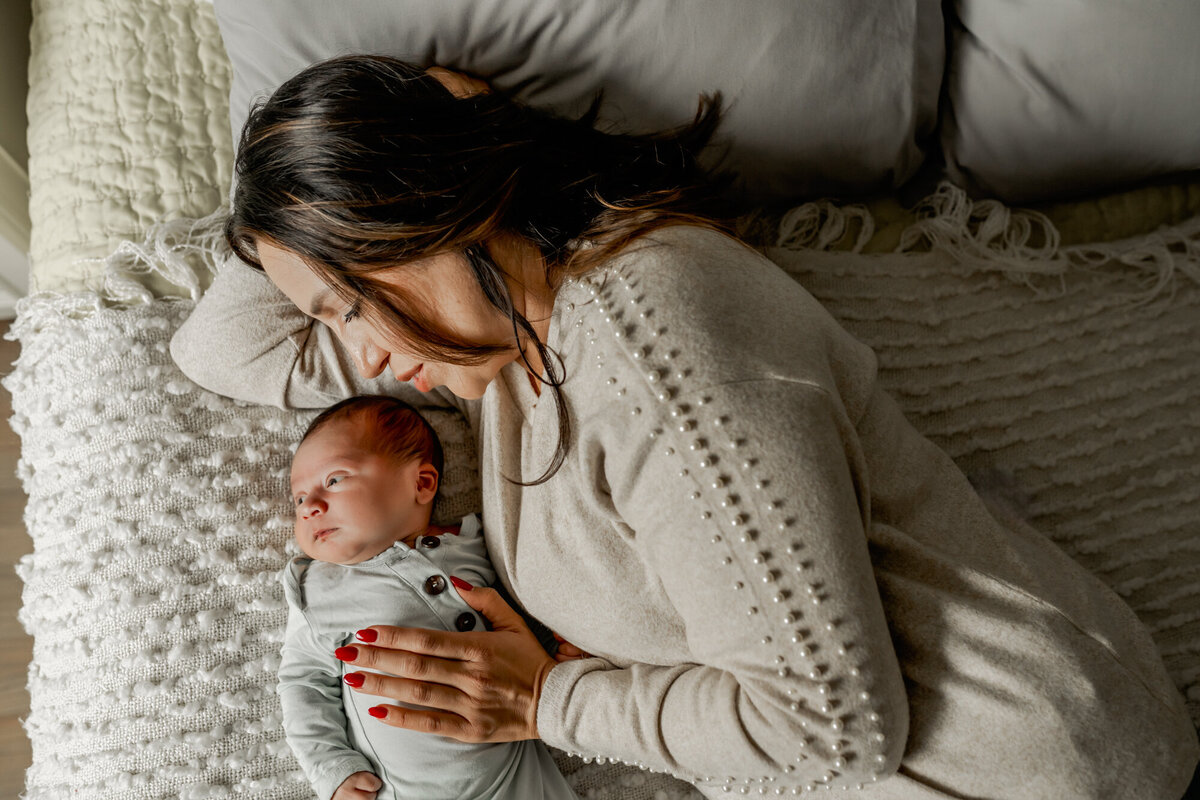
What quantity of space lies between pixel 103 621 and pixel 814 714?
0.88 meters

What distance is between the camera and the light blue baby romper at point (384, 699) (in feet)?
3.13

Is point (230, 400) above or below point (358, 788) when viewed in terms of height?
above

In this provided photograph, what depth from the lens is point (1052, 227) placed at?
3.84 ft

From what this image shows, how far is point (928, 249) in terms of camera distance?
117 centimetres

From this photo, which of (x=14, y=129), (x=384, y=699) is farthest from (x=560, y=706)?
(x=14, y=129)

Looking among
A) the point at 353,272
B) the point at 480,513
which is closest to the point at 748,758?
the point at 480,513

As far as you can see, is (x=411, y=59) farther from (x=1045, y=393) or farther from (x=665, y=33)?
(x=1045, y=393)

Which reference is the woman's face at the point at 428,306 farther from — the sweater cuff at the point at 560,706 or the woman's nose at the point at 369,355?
the sweater cuff at the point at 560,706

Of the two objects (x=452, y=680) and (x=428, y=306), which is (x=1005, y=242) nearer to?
(x=428, y=306)

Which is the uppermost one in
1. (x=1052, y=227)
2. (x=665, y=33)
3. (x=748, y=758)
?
(x=665, y=33)

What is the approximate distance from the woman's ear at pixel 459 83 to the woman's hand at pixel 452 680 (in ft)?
2.13

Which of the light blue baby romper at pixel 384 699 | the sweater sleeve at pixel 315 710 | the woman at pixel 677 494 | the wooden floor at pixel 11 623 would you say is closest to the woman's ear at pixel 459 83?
the woman at pixel 677 494

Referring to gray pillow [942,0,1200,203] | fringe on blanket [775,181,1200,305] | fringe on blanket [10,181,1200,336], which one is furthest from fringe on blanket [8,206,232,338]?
gray pillow [942,0,1200,203]

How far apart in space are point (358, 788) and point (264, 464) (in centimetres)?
45
